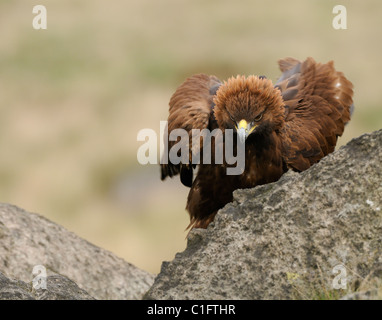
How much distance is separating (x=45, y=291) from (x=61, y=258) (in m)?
3.10

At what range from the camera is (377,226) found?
4602 mm

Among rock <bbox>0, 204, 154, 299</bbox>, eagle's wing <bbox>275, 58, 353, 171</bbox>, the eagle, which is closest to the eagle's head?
the eagle

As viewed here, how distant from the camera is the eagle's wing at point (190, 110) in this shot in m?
8.09

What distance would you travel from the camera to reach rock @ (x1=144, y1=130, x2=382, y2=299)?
4.46 m

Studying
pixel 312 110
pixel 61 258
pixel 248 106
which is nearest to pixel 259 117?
pixel 248 106

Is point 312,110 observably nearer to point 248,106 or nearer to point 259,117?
point 259,117

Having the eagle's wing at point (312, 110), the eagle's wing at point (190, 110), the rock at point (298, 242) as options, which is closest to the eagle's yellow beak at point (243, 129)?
the eagle's wing at point (312, 110)

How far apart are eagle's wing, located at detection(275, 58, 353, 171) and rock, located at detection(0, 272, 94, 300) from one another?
3.09 m

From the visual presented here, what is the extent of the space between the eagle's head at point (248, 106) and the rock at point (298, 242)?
1944mm

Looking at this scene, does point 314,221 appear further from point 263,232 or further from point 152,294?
point 152,294

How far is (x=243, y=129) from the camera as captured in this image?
6.87 m

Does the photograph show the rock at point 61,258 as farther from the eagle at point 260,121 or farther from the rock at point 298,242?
the rock at point 298,242

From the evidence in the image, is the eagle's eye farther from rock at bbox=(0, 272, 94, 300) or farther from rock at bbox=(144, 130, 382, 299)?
rock at bbox=(0, 272, 94, 300)
